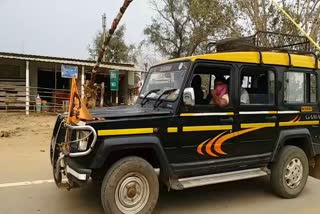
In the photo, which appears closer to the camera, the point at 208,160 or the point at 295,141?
the point at 208,160

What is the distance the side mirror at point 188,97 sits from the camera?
219 inches

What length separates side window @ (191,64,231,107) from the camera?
605 cm

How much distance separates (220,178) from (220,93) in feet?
4.03

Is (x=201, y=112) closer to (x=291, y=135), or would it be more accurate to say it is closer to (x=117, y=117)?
(x=117, y=117)

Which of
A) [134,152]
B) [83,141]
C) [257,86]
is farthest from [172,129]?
[257,86]

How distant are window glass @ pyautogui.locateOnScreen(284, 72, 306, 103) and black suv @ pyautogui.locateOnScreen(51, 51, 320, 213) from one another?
2cm

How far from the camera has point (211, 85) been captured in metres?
6.26

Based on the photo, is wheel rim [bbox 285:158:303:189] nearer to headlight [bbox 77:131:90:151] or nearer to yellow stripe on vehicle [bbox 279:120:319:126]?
yellow stripe on vehicle [bbox 279:120:319:126]

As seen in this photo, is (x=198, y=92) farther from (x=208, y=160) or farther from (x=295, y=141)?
(x=295, y=141)

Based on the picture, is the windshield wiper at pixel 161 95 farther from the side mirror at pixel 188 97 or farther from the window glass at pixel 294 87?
the window glass at pixel 294 87

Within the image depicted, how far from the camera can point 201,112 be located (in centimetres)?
592

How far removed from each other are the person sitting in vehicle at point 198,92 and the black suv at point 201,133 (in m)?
0.01

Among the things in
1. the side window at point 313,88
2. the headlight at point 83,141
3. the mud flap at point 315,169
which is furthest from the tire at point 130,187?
the mud flap at point 315,169

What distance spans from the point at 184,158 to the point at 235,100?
1225mm
